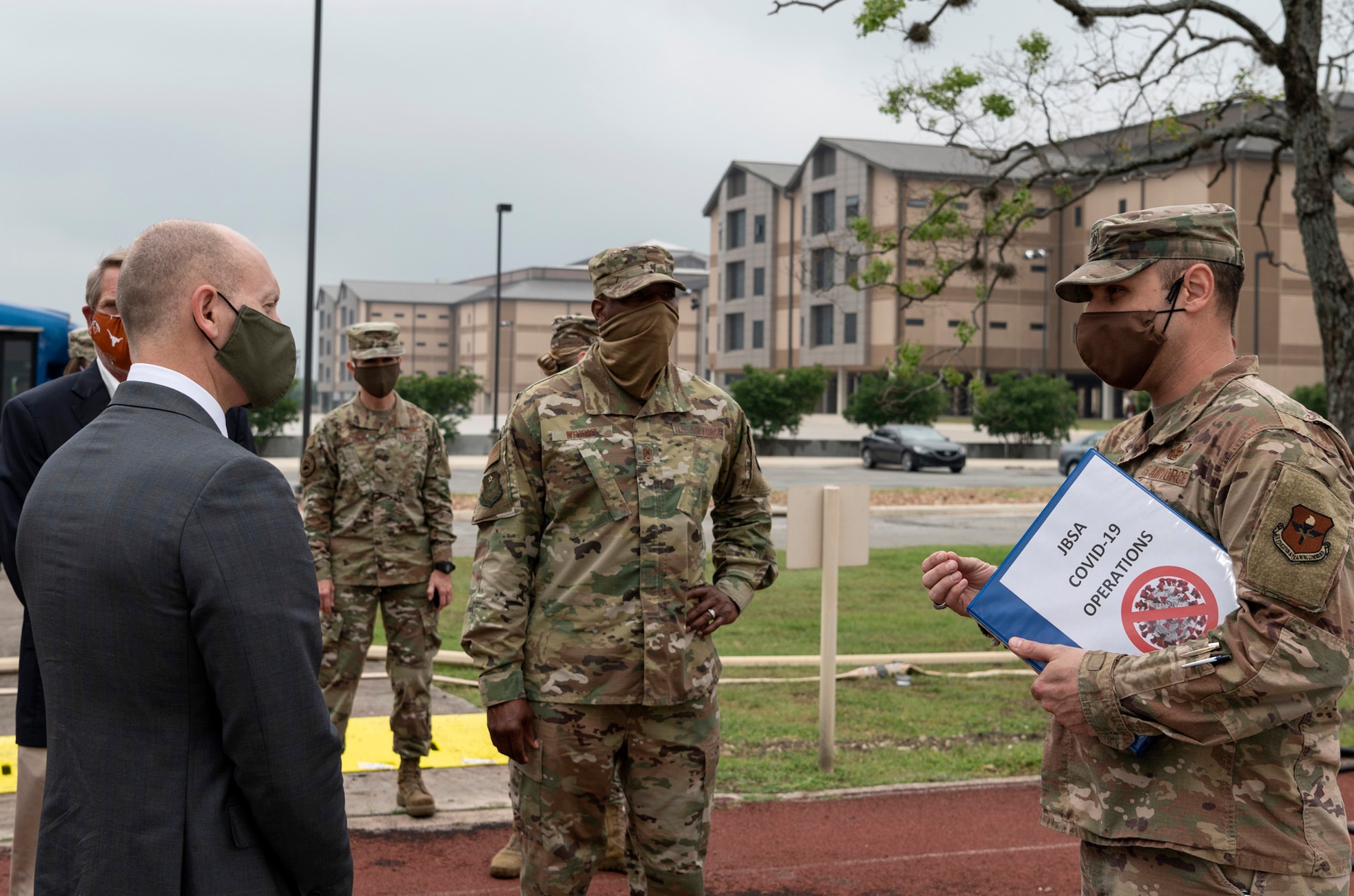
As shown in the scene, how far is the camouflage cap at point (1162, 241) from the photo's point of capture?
2.63m

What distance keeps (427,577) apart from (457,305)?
313 feet

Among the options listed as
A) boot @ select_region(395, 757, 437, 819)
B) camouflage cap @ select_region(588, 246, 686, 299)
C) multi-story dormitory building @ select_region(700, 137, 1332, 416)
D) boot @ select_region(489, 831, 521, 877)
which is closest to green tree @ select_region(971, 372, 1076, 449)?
multi-story dormitory building @ select_region(700, 137, 1332, 416)

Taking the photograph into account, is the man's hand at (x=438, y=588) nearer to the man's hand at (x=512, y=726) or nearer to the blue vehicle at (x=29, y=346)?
the man's hand at (x=512, y=726)

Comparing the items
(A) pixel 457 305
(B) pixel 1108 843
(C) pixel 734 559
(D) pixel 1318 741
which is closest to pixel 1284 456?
(D) pixel 1318 741

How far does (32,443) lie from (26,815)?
1252 millimetres

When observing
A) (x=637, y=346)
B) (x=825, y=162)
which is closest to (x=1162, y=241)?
(x=637, y=346)

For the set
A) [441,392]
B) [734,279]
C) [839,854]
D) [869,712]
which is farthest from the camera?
[734,279]

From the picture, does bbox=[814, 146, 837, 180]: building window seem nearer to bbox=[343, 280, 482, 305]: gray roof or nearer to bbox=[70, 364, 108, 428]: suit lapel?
bbox=[343, 280, 482, 305]: gray roof

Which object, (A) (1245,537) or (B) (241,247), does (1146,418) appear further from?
(B) (241,247)

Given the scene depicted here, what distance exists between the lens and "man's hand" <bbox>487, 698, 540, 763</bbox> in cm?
355

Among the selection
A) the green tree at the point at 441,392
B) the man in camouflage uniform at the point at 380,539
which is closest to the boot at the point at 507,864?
the man in camouflage uniform at the point at 380,539

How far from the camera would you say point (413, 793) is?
18.6 ft

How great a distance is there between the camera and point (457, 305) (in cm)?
9900

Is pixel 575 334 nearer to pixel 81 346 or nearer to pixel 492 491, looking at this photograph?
pixel 492 491
